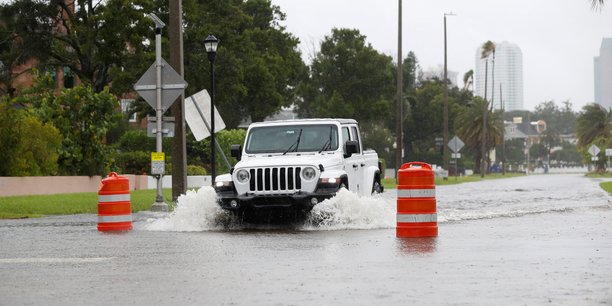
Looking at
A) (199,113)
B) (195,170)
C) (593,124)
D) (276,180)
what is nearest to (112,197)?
(276,180)


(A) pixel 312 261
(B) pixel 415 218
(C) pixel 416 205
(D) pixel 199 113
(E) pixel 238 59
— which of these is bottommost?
(A) pixel 312 261

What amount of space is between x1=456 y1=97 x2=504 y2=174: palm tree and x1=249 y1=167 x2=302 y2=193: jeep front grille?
107545mm

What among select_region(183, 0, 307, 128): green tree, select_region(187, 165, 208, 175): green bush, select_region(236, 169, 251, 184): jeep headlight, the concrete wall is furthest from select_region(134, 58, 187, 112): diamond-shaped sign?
select_region(183, 0, 307, 128): green tree

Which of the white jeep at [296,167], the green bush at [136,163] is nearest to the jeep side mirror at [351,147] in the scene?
the white jeep at [296,167]

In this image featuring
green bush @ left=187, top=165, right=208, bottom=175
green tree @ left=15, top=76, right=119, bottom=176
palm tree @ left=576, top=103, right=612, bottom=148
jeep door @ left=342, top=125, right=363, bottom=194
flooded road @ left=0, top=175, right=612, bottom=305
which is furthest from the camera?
palm tree @ left=576, top=103, right=612, bottom=148

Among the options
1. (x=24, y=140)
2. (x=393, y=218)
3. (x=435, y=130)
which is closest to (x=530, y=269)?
(x=393, y=218)

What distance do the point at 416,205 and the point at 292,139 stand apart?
488 cm

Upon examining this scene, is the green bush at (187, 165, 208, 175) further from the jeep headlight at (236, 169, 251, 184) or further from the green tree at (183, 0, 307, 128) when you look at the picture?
the jeep headlight at (236, 169, 251, 184)

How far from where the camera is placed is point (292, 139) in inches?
794

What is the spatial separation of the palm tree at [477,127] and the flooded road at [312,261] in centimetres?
10746

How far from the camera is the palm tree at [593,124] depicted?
13512 centimetres

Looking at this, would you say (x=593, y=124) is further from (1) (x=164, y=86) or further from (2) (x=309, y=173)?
(2) (x=309, y=173)

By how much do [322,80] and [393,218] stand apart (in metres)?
76.0

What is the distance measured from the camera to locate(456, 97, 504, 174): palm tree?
12731 centimetres
